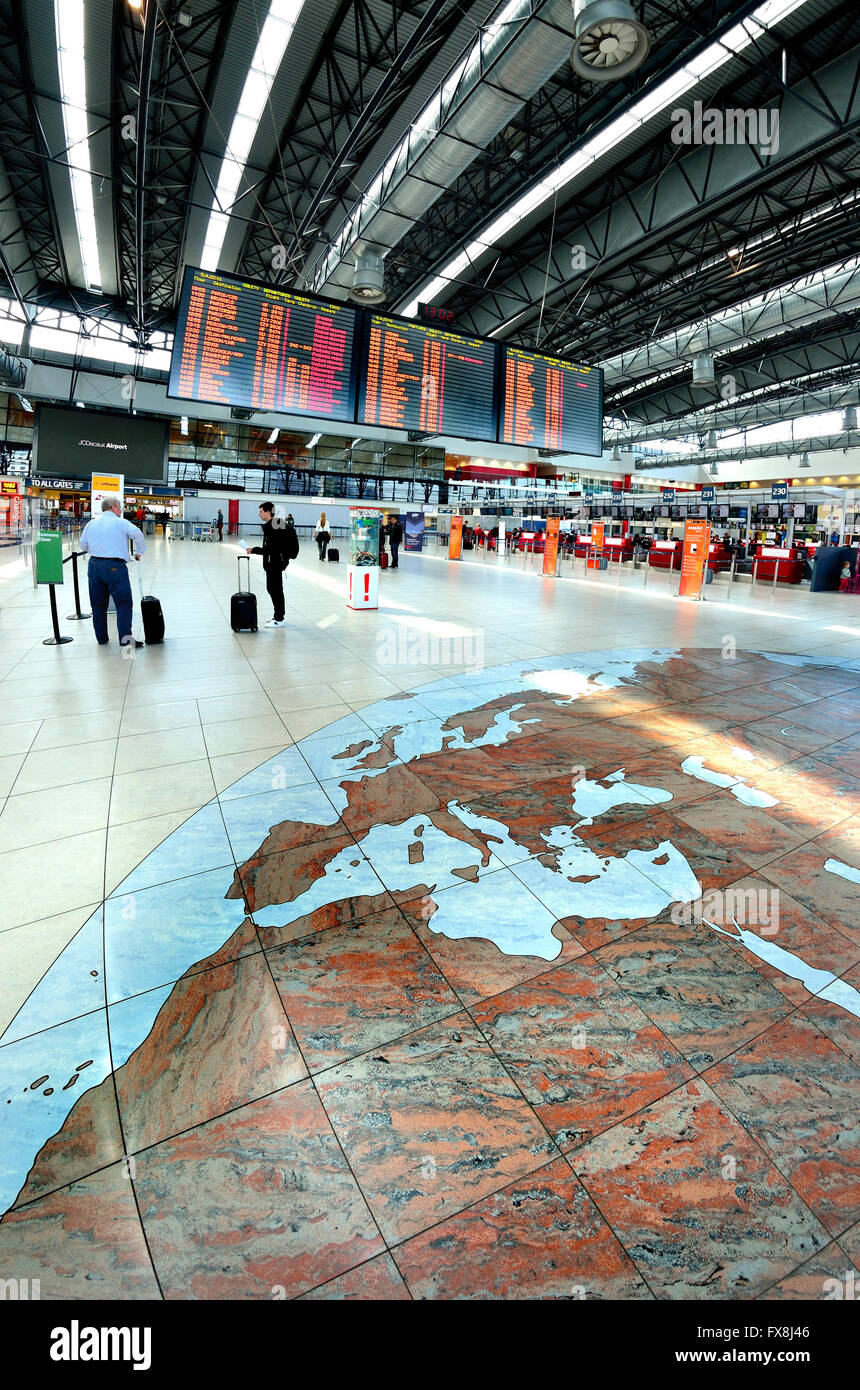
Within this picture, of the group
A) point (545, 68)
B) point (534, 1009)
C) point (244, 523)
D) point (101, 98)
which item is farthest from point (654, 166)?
point (244, 523)

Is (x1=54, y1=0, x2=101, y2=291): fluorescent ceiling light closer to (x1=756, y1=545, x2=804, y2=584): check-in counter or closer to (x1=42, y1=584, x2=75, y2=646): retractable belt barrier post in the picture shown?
(x1=42, y1=584, x2=75, y2=646): retractable belt barrier post

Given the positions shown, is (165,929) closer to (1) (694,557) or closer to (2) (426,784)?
(2) (426,784)

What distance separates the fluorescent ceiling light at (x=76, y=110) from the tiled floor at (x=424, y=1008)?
10.3m

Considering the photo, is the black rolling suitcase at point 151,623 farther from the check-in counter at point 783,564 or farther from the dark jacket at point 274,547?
the check-in counter at point 783,564

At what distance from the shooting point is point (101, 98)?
9867mm

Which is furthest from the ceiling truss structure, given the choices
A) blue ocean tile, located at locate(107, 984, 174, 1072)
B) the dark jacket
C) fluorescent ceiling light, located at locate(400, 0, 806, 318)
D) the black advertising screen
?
blue ocean tile, located at locate(107, 984, 174, 1072)

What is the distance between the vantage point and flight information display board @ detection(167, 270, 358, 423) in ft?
26.0

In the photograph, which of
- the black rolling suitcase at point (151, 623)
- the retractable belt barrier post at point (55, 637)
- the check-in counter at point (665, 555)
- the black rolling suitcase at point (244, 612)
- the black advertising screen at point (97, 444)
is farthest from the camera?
the black advertising screen at point (97, 444)

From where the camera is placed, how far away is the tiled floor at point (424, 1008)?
1286 mm

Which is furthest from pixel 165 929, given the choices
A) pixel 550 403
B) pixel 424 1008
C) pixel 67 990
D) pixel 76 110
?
pixel 76 110

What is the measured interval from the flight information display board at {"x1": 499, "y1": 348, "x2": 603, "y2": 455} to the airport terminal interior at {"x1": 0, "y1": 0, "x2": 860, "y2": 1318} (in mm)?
99

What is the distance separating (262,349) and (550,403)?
5.00 meters

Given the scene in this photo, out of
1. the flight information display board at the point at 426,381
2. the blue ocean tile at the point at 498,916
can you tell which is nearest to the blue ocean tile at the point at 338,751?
the blue ocean tile at the point at 498,916
